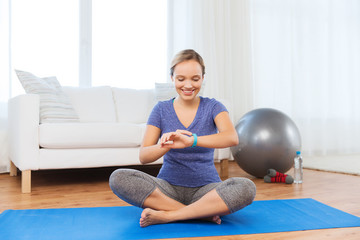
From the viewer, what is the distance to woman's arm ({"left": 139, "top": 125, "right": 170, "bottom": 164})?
1.44 m

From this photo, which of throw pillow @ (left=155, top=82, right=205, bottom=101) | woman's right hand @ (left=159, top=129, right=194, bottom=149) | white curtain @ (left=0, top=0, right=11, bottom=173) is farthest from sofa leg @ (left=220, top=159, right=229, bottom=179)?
white curtain @ (left=0, top=0, right=11, bottom=173)

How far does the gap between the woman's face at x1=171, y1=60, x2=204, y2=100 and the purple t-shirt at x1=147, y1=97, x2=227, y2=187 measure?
0.39 ft

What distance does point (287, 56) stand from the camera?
4.47 meters

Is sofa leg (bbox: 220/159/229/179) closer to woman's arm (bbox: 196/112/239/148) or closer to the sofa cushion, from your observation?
the sofa cushion

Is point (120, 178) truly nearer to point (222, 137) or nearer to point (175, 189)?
point (175, 189)

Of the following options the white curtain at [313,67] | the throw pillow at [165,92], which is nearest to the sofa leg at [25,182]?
the throw pillow at [165,92]

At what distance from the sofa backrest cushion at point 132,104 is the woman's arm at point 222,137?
6.12 feet

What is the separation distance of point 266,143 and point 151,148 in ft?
4.48

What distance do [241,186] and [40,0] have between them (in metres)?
2.92

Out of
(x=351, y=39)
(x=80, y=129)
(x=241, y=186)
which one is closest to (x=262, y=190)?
(x=241, y=186)

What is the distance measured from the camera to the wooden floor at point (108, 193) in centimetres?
140

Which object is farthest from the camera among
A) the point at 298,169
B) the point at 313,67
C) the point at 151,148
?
the point at 313,67

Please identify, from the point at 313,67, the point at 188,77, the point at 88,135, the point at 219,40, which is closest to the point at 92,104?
the point at 88,135

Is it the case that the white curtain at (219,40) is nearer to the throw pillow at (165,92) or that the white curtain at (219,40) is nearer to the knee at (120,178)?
the throw pillow at (165,92)
